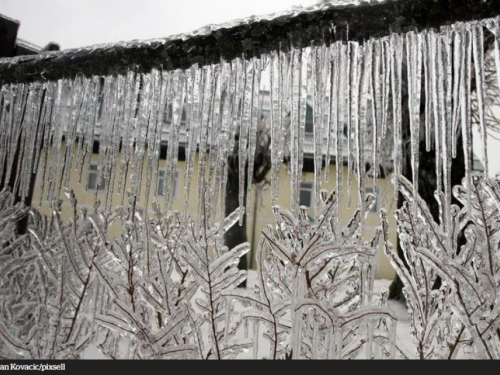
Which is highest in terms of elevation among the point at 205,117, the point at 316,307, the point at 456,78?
the point at 456,78

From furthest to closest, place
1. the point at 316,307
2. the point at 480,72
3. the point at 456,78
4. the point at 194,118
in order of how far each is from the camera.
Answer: the point at 194,118, the point at 456,78, the point at 480,72, the point at 316,307

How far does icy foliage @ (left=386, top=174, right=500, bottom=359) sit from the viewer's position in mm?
→ 1338

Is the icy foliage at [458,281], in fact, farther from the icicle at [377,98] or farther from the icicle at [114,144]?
the icicle at [114,144]

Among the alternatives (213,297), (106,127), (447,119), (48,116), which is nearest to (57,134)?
(48,116)

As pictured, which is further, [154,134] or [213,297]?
[154,134]

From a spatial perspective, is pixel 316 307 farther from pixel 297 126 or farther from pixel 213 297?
pixel 297 126

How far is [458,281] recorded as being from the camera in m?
1.38

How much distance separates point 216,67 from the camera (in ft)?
5.25

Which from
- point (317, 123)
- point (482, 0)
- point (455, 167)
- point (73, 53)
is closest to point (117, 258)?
point (73, 53)

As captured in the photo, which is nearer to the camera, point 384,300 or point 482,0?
point 482,0
